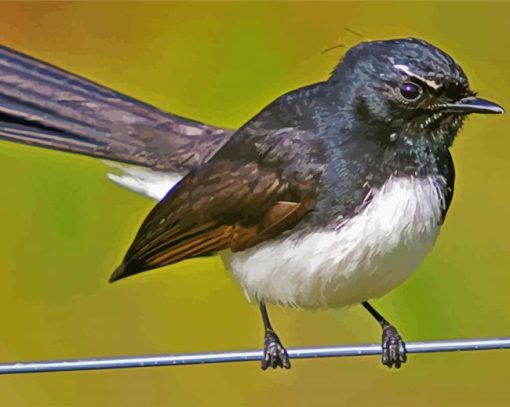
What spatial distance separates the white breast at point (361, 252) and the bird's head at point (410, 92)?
0.10 metres

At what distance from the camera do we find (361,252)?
3.02 metres

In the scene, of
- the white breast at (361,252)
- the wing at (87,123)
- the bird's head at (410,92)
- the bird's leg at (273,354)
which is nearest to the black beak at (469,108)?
the bird's head at (410,92)

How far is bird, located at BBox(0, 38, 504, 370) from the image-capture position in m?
3.01

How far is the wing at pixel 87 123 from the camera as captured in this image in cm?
362

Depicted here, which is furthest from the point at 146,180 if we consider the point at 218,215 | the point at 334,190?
the point at 334,190

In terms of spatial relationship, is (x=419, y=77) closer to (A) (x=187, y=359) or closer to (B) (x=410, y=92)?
(B) (x=410, y=92)

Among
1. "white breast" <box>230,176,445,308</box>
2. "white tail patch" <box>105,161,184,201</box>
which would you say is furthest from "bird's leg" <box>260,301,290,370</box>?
"white tail patch" <box>105,161,184,201</box>

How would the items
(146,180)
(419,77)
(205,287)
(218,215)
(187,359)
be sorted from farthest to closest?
(205,287), (146,180), (218,215), (419,77), (187,359)

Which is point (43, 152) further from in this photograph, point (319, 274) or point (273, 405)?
point (319, 274)

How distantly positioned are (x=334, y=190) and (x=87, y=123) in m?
0.88

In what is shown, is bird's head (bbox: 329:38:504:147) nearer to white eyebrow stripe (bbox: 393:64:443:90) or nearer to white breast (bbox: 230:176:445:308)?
white eyebrow stripe (bbox: 393:64:443:90)

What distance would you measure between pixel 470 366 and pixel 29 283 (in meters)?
1.30

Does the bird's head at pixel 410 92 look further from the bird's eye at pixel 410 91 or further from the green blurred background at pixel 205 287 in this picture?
the green blurred background at pixel 205 287

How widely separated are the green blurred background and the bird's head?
1.44m
